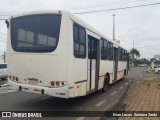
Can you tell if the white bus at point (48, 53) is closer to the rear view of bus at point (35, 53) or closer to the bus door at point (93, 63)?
the rear view of bus at point (35, 53)

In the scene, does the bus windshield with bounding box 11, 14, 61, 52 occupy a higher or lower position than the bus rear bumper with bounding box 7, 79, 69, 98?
higher

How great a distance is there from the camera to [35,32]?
9875 millimetres

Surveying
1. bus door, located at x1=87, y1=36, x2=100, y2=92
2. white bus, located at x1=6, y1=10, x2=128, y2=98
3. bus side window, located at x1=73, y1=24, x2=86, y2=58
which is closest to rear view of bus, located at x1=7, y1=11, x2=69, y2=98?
white bus, located at x1=6, y1=10, x2=128, y2=98

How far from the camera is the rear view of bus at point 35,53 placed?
9.33 metres

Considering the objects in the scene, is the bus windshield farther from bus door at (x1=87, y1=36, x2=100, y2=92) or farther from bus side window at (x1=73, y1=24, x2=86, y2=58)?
bus door at (x1=87, y1=36, x2=100, y2=92)

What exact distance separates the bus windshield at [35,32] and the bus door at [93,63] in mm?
2683

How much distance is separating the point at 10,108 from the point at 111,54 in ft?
28.7

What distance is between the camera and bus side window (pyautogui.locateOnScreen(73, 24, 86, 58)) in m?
10.0

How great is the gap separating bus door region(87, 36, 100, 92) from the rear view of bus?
2.67m

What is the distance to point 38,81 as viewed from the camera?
9.62 meters

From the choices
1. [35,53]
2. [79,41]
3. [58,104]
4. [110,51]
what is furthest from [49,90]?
[110,51]

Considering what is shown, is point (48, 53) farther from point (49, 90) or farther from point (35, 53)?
point (49, 90)

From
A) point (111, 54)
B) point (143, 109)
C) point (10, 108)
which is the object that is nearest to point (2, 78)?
point (111, 54)

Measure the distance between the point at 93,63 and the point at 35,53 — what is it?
140 inches
